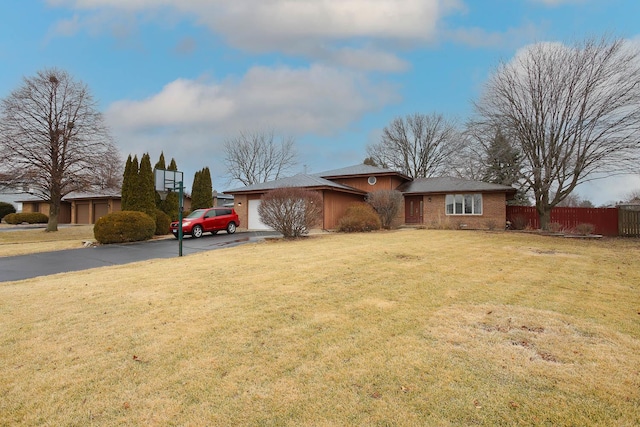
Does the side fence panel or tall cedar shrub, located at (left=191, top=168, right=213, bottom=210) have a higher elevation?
tall cedar shrub, located at (left=191, top=168, right=213, bottom=210)

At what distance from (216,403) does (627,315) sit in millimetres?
5346

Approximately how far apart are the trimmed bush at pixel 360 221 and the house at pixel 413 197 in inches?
110

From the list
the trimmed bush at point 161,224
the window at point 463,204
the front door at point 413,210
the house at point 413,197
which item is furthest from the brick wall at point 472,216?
the trimmed bush at point 161,224

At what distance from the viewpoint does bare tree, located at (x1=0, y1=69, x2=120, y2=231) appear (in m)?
20.2

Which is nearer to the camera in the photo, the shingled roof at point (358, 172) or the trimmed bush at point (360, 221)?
the trimmed bush at point (360, 221)

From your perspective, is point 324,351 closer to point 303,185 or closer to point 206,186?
point 303,185

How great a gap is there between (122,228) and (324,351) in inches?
628

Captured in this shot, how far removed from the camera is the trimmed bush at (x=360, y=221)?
58.2ft

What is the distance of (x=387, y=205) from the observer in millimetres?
19391

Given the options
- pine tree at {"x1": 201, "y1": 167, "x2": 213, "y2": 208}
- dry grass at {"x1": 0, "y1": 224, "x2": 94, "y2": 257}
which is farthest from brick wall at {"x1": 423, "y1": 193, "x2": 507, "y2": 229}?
dry grass at {"x1": 0, "y1": 224, "x2": 94, "y2": 257}

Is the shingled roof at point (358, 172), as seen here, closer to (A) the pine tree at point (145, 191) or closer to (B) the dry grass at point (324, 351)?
(A) the pine tree at point (145, 191)

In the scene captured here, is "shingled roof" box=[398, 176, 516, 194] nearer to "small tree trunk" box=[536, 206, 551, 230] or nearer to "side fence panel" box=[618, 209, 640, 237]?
"small tree trunk" box=[536, 206, 551, 230]

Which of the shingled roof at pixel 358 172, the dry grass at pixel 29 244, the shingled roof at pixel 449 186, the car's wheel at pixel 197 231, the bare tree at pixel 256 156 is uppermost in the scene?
the bare tree at pixel 256 156

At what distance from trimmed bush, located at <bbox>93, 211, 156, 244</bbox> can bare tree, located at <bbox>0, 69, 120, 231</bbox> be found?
8183 mm
